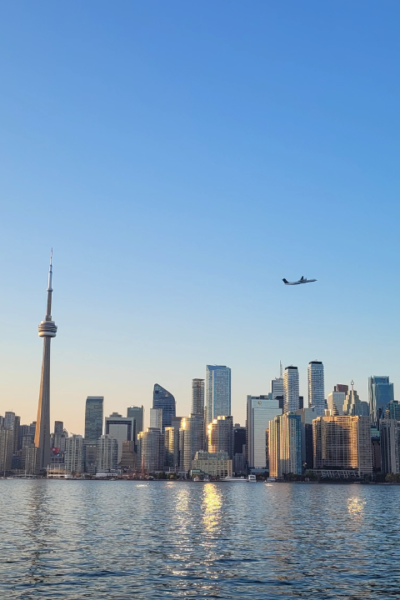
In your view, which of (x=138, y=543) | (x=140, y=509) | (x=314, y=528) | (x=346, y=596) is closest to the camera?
(x=346, y=596)

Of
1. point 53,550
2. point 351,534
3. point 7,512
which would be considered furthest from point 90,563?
point 7,512

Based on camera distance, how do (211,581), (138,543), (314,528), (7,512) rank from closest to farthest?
(211,581)
(138,543)
(314,528)
(7,512)

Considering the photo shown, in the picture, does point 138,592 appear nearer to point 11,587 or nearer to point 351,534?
point 11,587

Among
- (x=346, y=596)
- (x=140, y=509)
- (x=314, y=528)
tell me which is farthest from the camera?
(x=140, y=509)

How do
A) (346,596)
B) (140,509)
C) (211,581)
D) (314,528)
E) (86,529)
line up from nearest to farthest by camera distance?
(346,596), (211,581), (86,529), (314,528), (140,509)

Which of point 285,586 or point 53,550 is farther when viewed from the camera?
point 53,550

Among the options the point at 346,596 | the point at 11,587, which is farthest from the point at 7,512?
the point at 346,596

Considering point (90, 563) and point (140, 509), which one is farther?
point (140, 509)

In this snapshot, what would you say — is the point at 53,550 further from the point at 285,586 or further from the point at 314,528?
the point at 314,528
